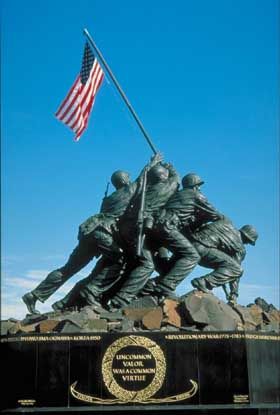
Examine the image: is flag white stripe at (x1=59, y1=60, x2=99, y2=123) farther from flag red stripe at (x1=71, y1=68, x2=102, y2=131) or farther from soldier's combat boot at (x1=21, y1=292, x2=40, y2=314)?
soldier's combat boot at (x1=21, y1=292, x2=40, y2=314)

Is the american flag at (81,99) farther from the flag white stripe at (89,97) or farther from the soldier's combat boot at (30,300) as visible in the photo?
the soldier's combat boot at (30,300)

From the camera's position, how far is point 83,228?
17.9m

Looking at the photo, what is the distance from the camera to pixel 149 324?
50.4 ft

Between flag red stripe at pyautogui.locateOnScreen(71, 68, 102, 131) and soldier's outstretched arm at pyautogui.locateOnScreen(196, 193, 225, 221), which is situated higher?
flag red stripe at pyautogui.locateOnScreen(71, 68, 102, 131)

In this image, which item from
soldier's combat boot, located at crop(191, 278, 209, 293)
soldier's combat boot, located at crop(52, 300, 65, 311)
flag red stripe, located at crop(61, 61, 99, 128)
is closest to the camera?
soldier's combat boot, located at crop(191, 278, 209, 293)

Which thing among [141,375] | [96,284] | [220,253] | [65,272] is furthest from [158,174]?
[141,375]

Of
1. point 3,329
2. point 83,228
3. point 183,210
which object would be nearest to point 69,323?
point 3,329

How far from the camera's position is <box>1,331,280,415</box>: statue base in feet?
47.2

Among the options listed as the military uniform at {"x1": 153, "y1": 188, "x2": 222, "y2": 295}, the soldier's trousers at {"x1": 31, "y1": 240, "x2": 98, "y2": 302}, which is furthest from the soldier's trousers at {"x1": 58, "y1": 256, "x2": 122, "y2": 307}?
the military uniform at {"x1": 153, "y1": 188, "x2": 222, "y2": 295}

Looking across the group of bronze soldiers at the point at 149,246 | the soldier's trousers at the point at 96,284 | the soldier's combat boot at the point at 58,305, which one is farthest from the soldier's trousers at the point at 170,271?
the soldier's combat boot at the point at 58,305

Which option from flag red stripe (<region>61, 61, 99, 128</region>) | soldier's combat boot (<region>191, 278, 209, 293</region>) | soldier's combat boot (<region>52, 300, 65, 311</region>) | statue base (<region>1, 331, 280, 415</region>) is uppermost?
flag red stripe (<region>61, 61, 99, 128</region>)

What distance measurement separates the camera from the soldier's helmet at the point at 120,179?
1891 cm

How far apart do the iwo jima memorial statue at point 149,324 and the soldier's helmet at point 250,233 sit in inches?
1.1

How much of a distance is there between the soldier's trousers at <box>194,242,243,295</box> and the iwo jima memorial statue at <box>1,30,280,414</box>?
0.10 feet
